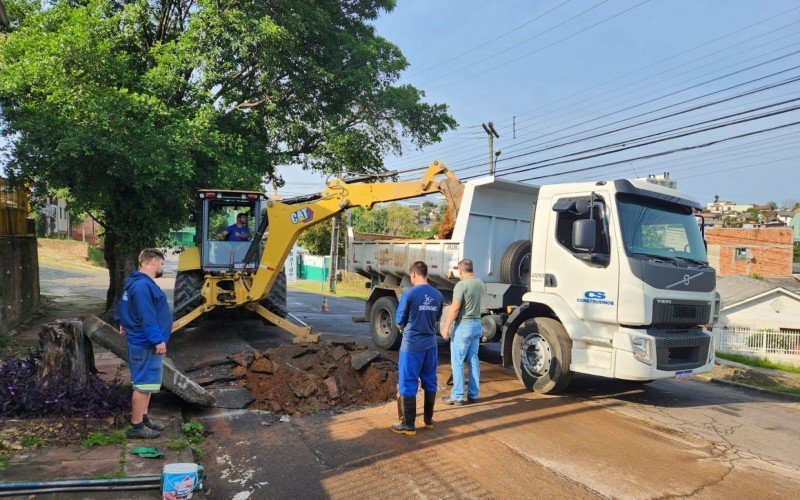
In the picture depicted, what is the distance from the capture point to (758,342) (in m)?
27.5

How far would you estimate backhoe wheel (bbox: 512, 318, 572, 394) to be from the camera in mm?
7219

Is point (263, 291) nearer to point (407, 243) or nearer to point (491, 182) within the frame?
point (407, 243)

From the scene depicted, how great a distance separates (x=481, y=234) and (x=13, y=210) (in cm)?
1155

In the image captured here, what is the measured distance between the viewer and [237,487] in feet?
14.8

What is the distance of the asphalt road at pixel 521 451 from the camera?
4.59 m

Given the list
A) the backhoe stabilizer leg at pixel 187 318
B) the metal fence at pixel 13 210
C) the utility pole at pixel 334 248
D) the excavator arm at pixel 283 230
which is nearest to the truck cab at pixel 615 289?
the excavator arm at pixel 283 230

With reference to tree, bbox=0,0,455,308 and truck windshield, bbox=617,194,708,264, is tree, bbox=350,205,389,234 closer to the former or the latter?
tree, bbox=0,0,455,308

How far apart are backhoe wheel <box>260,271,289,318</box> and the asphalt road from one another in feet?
16.8

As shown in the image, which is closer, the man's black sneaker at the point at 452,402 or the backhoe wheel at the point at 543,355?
the man's black sneaker at the point at 452,402

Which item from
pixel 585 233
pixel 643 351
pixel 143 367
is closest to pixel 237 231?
pixel 143 367

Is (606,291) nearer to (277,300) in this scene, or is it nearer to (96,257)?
(277,300)

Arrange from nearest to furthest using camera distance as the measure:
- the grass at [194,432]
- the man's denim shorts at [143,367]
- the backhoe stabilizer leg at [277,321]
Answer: the man's denim shorts at [143,367]
the grass at [194,432]
the backhoe stabilizer leg at [277,321]

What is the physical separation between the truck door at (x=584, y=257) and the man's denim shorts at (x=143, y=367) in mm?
4936

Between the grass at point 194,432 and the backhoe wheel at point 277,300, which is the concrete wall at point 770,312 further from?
the grass at point 194,432
